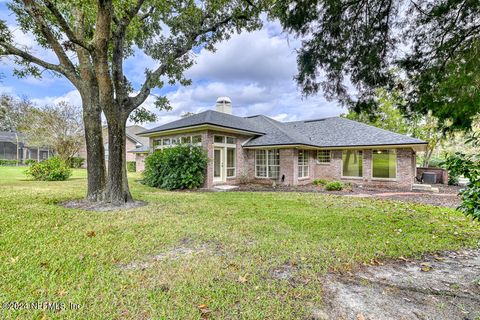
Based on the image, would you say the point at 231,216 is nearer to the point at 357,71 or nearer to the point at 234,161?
the point at 357,71

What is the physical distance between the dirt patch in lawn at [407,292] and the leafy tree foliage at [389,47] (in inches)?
102

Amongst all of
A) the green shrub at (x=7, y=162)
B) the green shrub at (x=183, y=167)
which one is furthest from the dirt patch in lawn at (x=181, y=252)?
the green shrub at (x=7, y=162)

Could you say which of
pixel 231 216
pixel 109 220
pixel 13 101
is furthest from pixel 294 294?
pixel 13 101

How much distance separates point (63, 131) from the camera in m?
25.1

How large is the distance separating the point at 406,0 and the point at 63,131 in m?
30.1

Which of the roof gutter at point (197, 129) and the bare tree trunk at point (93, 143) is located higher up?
the roof gutter at point (197, 129)

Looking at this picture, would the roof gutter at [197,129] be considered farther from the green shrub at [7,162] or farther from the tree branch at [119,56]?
the green shrub at [7,162]

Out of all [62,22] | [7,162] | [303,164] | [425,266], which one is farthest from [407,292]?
[7,162]

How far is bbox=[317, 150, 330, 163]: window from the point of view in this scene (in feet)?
55.9

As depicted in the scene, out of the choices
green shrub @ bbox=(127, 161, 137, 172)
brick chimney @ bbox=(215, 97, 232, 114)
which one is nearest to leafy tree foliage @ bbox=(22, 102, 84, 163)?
green shrub @ bbox=(127, 161, 137, 172)

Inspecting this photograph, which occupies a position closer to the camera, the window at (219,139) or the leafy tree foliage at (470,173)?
the leafy tree foliage at (470,173)

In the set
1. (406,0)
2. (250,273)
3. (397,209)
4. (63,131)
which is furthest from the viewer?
(63,131)

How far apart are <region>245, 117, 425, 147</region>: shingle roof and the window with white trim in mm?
722

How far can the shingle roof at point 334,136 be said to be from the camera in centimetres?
1456
